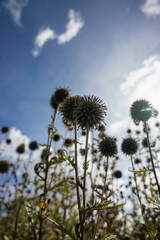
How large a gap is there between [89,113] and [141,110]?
2168mm

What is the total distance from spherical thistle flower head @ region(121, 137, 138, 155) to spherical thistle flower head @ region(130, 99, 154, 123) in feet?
2.05

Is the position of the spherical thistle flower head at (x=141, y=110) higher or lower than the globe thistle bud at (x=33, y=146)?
lower

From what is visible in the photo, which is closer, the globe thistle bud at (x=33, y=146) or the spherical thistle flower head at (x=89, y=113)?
the spherical thistle flower head at (x=89, y=113)

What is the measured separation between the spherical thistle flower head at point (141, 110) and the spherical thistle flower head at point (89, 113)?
169cm

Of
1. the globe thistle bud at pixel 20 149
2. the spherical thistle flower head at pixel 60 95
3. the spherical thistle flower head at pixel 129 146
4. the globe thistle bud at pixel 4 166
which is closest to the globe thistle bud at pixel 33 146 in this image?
the globe thistle bud at pixel 20 149

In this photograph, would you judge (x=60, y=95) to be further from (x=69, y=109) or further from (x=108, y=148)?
(x=108, y=148)

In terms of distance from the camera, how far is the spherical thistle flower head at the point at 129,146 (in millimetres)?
4460

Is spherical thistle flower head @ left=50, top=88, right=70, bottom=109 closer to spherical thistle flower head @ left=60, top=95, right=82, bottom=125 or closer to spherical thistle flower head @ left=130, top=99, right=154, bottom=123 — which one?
spherical thistle flower head @ left=60, top=95, right=82, bottom=125

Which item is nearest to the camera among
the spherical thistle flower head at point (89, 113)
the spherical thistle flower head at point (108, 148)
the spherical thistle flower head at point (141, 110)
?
the spherical thistle flower head at point (89, 113)

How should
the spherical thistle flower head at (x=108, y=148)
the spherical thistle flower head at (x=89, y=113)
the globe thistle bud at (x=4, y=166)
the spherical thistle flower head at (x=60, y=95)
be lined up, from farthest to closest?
the globe thistle bud at (x=4, y=166)
the spherical thistle flower head at (x=60, y=95)
the spherical thistle flower head at (x=108, y=148)
the spherical thistle flower head at (x=89, y=113)

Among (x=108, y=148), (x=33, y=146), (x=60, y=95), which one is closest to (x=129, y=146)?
(x=108, y=148)

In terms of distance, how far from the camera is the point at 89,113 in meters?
2.90

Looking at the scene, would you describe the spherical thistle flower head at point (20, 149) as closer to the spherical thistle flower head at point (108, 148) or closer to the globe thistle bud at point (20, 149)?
the globe thistle bud at point (20, 149)

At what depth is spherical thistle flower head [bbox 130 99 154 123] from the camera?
4316mm
